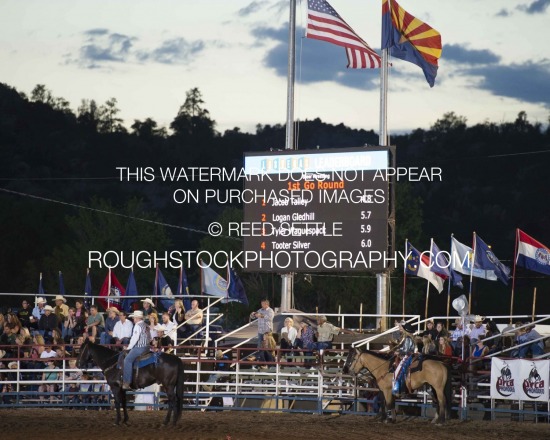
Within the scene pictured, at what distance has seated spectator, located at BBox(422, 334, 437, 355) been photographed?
24.0 m

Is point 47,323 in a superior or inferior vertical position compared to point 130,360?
superior

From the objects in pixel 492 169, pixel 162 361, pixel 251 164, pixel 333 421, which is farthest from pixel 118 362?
pixel 492 169

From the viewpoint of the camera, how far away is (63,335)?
30.6 m

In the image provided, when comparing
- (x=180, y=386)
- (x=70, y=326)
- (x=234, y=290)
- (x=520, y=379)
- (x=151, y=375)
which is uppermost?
(x=234, y=290)

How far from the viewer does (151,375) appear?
2356 cm

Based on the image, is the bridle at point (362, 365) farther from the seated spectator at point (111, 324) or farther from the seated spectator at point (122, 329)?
the seated spectator at point (111, 324)

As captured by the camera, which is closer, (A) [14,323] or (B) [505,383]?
(B) [505,383]

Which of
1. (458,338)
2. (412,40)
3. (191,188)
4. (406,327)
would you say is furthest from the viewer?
(191,188)

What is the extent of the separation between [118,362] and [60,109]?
162968 millimetres

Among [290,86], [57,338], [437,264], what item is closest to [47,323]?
[57,338]

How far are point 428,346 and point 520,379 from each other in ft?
6.51

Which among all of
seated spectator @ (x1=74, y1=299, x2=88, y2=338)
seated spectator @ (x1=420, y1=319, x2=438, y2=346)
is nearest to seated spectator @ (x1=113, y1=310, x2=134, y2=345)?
seated spectator @ (x1=74, y1=299, x2=88, y2=338)

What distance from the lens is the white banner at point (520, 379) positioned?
2297 centimetres

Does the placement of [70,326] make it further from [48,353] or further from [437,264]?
[437,264]
